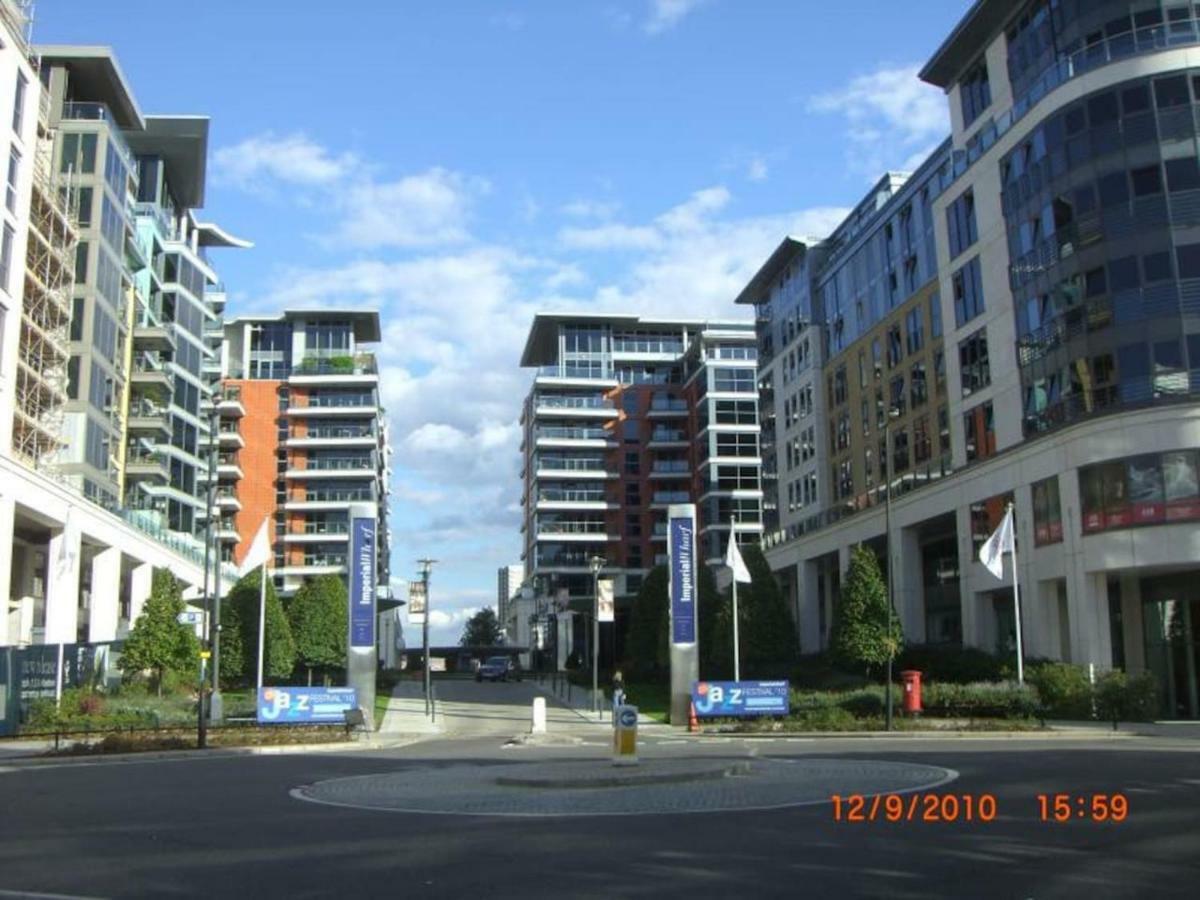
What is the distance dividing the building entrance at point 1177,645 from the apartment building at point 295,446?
272 ft

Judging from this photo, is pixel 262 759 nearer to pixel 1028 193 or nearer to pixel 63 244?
pixel 1028 193

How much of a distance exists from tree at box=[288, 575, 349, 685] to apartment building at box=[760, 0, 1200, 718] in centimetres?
3010

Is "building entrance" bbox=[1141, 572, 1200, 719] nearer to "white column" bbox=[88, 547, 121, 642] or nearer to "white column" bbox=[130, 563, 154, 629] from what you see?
"white column" bbox=[88, 547, 121, 642]

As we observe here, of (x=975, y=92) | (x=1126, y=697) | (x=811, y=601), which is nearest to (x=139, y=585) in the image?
(x=811, y=601)

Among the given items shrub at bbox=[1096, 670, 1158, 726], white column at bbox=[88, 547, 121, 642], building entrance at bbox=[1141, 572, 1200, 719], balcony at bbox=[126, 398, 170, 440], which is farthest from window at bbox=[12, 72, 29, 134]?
building entrance at bbox=[1141, 572, 1200, 719]

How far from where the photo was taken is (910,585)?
2451 inches

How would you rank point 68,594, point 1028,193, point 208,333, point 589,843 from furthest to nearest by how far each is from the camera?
point 208,333, point 68,594, point 1028,193, point 589,843

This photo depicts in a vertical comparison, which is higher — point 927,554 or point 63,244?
point 63,244

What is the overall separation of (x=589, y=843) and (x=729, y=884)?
280 centimetres

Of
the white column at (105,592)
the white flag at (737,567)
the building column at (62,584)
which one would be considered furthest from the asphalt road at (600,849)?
the white column at (105,592)

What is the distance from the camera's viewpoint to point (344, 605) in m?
64.7

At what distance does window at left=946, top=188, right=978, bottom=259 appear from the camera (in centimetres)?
5588

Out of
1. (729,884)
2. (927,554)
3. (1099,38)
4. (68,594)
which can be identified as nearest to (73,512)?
(68,594)

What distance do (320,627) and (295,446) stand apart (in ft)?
191
